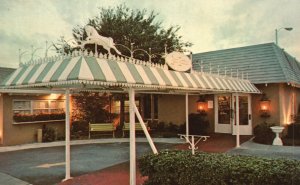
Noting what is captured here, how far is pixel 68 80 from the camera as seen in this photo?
6457 millimetres

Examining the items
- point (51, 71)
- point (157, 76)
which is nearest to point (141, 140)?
point (157, 76)

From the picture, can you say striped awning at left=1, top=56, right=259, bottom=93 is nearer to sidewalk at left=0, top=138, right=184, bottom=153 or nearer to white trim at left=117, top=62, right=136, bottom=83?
white trim at left=117, top=62, right=136, bottom=83

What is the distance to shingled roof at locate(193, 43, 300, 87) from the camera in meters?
16.5

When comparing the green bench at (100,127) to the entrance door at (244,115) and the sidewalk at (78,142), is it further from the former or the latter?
the entrance door at (244,115)

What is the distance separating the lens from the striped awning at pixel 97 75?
657 cm

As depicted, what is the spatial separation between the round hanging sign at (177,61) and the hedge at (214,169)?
326 centimetres

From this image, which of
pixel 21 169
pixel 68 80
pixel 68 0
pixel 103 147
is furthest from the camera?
pixel 103 147

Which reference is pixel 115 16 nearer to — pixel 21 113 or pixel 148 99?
pixel 148 99

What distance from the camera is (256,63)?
58.9 feet

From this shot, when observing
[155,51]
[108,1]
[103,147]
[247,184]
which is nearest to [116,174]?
[247,184]

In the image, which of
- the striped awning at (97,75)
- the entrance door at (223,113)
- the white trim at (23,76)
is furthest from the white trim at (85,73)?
the entrance door at (223,113)

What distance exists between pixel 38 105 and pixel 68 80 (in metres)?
12.6

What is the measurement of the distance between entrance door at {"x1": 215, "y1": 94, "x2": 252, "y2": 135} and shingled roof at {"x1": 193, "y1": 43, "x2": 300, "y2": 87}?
1.48 meters

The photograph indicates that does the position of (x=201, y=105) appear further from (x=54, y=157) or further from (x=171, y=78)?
(x=54, y=157)
